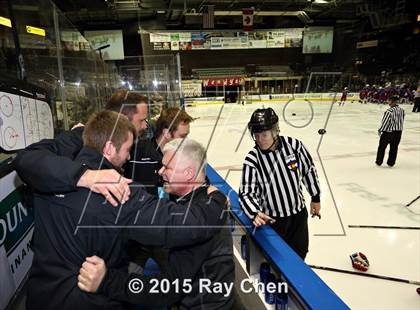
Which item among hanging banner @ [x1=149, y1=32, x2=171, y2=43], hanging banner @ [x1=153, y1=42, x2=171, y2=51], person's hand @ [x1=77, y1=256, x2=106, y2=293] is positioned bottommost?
person's hand @ [x1=77, y1=256, x2=106, y2=293]

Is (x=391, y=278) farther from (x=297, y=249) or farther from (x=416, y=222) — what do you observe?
(x=416, y=222)

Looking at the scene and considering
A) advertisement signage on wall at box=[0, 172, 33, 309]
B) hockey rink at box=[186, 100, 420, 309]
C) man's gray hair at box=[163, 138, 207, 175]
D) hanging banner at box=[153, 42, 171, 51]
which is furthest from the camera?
hanging banner at box=[153, 42, 171, 51]

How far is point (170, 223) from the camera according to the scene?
104 cm

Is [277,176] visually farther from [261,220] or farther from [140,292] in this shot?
[140,292]

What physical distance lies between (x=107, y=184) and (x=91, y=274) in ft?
1.02

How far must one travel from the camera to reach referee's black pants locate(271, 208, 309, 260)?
2.37 metres

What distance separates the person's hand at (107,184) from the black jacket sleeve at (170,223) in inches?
1.8

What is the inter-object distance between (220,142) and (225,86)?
17.5 metres

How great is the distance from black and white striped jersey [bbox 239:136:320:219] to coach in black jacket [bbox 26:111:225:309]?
1.12m

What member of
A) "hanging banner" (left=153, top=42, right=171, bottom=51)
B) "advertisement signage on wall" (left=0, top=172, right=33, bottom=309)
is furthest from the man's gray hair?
"hanging banner" (left=153, top=42, right=171, bottom=51)

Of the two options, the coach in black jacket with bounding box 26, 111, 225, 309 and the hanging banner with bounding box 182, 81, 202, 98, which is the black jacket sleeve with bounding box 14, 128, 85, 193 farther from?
the hanging banner with bounding box 182, 81, 202, 98

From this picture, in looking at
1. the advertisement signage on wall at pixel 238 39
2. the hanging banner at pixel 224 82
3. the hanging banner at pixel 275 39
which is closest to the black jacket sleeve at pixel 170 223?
the hanging banner at pixel 224 82

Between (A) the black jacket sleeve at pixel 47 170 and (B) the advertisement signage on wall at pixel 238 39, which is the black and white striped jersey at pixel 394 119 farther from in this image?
(B) the advertisement signage on wall at pixel 238 39

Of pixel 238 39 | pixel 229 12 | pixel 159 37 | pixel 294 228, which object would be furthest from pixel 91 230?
pixel 238 39
